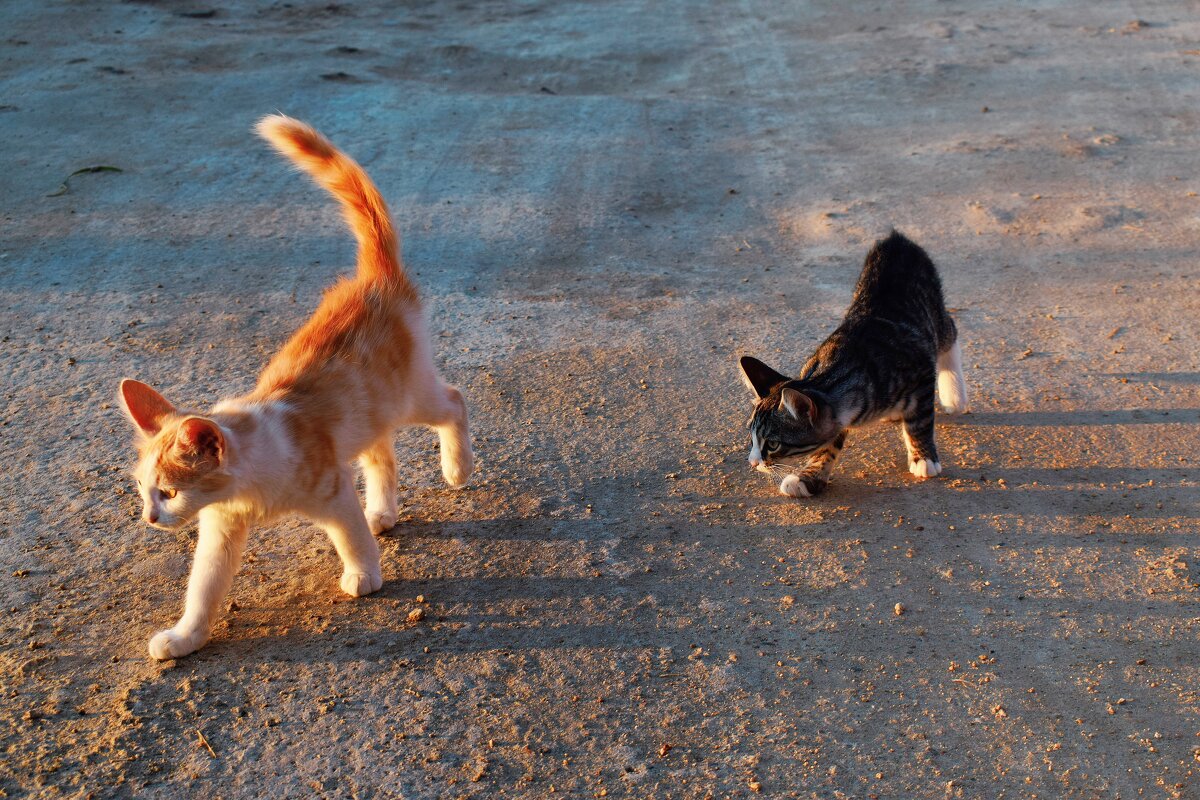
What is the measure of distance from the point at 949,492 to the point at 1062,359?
1460mm

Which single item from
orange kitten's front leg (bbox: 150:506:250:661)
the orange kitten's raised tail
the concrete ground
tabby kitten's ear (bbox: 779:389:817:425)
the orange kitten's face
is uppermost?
the orange kitten's raised tail

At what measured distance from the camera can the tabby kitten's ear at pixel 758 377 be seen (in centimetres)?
445

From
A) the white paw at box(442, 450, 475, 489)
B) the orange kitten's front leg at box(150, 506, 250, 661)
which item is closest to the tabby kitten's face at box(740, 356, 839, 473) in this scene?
the white paw at box(442, 450, 475, 489)

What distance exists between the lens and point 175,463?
3324 mm

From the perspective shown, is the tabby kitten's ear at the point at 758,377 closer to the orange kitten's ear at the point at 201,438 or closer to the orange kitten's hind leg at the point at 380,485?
the orange kitten's hind leg at the point at 380,485

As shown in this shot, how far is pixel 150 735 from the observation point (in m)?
3.14

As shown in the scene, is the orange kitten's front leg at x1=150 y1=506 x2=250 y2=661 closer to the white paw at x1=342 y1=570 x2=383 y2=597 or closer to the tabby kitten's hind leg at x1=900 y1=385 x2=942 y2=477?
the white paw at x1=342 y1=570 x2=383 y2=597

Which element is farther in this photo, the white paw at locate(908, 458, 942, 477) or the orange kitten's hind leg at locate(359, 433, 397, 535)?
the white paw at locate(908, 458, 942, 477)

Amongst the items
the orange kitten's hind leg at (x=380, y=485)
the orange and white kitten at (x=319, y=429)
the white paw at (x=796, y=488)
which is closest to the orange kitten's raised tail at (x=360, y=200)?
the orange and white kitten at (x=319, y=429)

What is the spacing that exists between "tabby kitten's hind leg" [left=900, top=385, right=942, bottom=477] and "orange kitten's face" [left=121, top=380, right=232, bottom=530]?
2716 millimetres

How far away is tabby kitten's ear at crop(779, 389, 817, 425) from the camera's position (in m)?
4.11

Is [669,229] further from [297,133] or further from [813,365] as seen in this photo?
[297,133]

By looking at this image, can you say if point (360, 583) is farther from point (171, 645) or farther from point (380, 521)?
point (171, 645)

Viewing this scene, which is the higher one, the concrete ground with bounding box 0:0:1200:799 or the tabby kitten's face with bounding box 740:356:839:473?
the tabby kitten's face with bounding box 740:356:839:473
